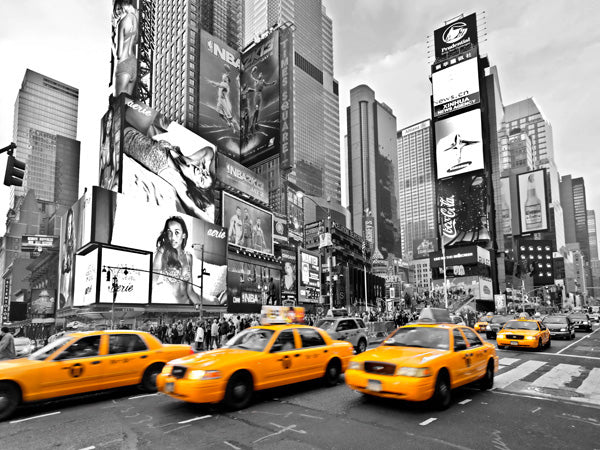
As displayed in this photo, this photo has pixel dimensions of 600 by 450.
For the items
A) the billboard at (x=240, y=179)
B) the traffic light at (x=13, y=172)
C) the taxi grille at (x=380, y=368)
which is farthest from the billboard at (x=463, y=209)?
the taxi grille at (x=380, y=368)

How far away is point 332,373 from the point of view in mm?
10188

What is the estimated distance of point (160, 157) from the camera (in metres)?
66.4

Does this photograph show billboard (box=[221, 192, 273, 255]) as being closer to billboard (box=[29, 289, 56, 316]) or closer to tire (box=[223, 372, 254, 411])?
billboard (box=[29, 289, 56, 316])

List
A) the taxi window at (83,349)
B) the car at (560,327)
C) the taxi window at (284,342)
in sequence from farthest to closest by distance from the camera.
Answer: the car at (560,327), the taxi window at (284,342), the taxi window at (83,349)

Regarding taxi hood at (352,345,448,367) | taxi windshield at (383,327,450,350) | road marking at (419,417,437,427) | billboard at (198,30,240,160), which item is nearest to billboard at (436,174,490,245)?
billboard at (198,30,240,160)

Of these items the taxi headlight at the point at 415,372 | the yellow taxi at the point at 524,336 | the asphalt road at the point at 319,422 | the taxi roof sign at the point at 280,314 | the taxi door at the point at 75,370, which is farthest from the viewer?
the taxi roof sign at the point at 280,314

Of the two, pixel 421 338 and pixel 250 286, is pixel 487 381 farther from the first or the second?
pixel 250 286

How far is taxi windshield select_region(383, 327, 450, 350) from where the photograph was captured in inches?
343

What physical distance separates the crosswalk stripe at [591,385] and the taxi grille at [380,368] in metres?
4.74

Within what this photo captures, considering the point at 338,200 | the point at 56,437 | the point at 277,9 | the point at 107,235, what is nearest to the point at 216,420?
the point at 56,437

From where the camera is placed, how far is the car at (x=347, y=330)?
16953mm

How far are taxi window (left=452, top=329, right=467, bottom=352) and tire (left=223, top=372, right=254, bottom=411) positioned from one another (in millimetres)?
4039

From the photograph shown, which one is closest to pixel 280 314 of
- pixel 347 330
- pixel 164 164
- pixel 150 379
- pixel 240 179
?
pixel 347 330

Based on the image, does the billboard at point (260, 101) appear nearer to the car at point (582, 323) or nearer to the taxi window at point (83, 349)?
the car at point (582, 323)
